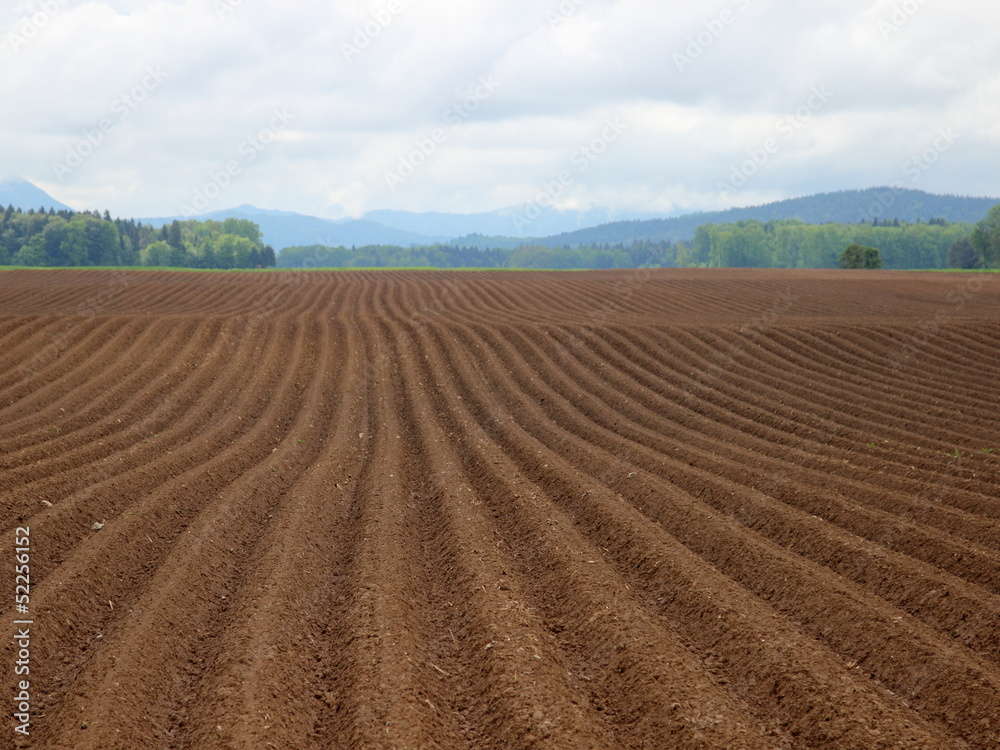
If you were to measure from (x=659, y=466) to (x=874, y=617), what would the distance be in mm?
4839

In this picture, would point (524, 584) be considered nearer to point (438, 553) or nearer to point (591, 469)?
point (438, 553)

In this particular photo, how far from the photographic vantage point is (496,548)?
27.2ft

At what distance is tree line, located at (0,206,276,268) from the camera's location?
100 meters

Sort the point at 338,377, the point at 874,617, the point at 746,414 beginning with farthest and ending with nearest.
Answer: the point at 338,377, the point at 746,414, the point at 874,617

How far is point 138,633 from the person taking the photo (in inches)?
242

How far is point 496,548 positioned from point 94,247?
11511 cm

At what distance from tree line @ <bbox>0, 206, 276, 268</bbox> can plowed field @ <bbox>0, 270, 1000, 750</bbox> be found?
3792 inches

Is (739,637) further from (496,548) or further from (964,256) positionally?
(964,256)

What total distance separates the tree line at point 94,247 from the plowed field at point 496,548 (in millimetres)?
96329

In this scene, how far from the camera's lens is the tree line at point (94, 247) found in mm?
100312

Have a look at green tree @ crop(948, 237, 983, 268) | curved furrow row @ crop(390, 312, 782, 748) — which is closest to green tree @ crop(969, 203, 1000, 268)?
green tree @ crop(948, 237, 983, 268)

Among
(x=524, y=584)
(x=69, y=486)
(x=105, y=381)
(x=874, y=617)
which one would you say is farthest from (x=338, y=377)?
(x=874, y=617)

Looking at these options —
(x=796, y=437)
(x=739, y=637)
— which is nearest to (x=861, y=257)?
(x=796, y=437)

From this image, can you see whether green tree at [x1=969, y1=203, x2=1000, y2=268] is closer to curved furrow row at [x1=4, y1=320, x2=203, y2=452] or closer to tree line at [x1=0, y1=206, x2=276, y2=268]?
curved furrow row at [x1=4, y1=320, x2=203, y2=452]
